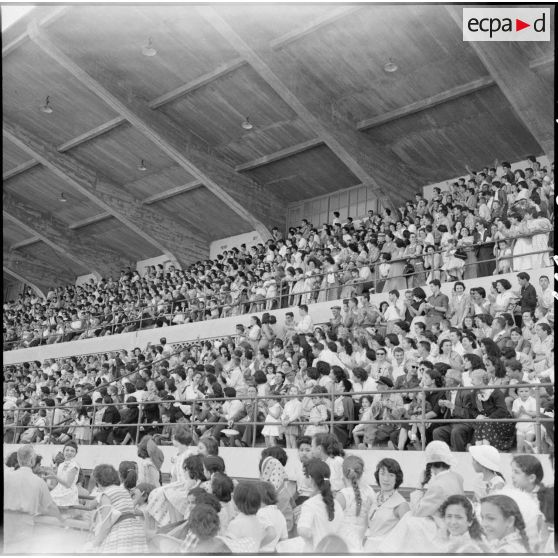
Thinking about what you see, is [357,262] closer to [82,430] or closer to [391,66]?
[391,66]

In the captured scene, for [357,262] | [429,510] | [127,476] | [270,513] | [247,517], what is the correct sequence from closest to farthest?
[247,517] < [429,510] < [270,513] < [127,476] < [357,262]

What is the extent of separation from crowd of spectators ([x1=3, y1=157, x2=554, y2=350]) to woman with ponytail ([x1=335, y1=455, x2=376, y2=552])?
8.41 meters

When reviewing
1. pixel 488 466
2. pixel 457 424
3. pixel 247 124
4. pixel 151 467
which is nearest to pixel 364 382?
pixel 457 424

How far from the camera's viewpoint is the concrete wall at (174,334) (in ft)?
47.4

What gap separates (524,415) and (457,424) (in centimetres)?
76

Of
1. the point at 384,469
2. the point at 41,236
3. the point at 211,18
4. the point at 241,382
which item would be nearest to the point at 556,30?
the point at 384,469

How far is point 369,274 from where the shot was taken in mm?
17062

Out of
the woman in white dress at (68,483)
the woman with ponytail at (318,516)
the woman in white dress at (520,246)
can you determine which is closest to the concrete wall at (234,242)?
the woman in white dress at (520,246)

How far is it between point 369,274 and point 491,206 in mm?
3220

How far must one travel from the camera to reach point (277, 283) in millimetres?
19281

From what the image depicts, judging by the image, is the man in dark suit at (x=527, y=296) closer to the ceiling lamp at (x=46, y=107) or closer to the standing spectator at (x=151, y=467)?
the standing spectator at (x=151, y=467)

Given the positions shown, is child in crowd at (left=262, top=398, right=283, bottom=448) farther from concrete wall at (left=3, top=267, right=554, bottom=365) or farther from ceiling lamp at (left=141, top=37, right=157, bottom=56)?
ceiling lamp at (left=141, top=37, right=157, bottom=56)

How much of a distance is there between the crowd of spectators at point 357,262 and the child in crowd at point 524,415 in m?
5.12
